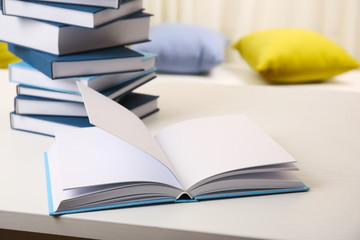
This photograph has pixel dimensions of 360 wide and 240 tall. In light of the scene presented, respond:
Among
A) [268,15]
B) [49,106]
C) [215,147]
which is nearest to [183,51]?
[268,15]

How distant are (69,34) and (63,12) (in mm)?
41

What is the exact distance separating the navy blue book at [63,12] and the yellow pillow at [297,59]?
1176 mm

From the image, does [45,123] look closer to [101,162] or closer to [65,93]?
[65,93]

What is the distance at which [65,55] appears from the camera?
883 millimetres

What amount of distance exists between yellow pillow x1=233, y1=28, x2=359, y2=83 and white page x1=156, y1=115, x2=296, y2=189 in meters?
1.15

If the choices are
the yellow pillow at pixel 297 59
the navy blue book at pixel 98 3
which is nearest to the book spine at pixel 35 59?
the navy blue book at pixel 98 3

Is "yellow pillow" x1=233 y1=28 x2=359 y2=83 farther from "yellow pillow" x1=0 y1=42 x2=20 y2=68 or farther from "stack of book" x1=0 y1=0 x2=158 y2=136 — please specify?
"stack of book" x1=0 y1=0 x2=158 y2=136

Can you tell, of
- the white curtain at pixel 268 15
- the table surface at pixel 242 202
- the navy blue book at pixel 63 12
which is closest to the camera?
the table surface at pixel 242 202

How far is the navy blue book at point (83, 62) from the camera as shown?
2.83ft

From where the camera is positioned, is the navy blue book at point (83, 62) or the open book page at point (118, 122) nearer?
the open book page at point (118, 122)

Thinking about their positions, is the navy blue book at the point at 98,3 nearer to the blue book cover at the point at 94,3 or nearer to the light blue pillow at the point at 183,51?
the blue book cover at the point at 94,3

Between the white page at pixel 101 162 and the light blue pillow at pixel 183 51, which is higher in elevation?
the white page at pixel 101 162

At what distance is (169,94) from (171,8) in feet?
4.67

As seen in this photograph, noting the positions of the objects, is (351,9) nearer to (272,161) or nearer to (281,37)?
(281,37)
